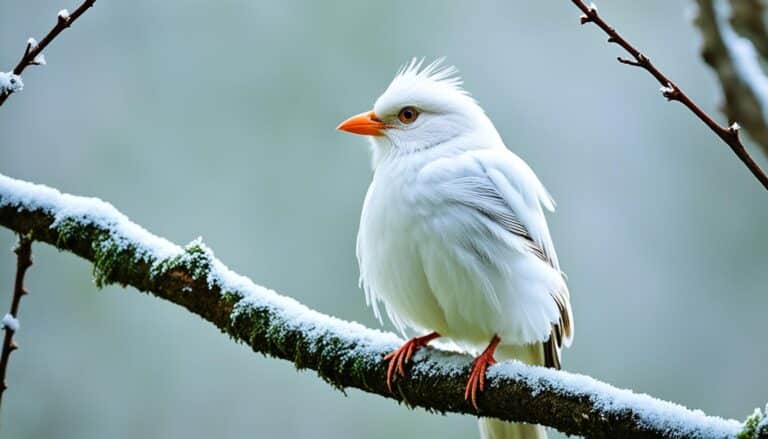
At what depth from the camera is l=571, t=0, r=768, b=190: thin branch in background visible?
5.57 feet

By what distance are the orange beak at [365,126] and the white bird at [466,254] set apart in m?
0.16

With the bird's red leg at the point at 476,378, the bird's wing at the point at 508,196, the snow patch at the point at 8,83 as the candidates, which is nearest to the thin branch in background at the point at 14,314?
the snow patch at the point at 8,83

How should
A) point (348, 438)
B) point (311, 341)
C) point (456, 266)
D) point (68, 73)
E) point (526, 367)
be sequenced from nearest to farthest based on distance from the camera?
point (526, 367) < point (311, 341) < point (456, 266) < point (348, 438) < point (68, 73)

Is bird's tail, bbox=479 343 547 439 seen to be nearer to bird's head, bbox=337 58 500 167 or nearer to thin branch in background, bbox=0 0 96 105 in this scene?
bird's head, bbox=337 58 500 167

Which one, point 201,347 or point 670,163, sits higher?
point 670,163

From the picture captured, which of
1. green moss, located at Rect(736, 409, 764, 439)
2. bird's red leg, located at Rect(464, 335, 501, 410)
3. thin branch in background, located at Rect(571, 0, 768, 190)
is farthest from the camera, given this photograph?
bird's red leg, located at Rect(464, 335, 501, 410)

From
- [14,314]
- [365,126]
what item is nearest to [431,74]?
[365,126]

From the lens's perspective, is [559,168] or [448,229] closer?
[448,229]

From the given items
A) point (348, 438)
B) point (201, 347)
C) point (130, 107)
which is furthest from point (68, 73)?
point (348, 438)

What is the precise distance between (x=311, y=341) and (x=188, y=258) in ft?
1.51

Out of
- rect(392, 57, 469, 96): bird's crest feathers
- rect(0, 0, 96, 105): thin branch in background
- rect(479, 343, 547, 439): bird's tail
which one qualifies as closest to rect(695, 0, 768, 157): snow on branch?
rect(0, 0, 96, 105): thin branch in background

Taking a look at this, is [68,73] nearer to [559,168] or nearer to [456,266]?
[559,168]

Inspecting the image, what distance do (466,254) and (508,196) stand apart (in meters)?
0.33

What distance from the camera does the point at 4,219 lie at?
9.39 ft
